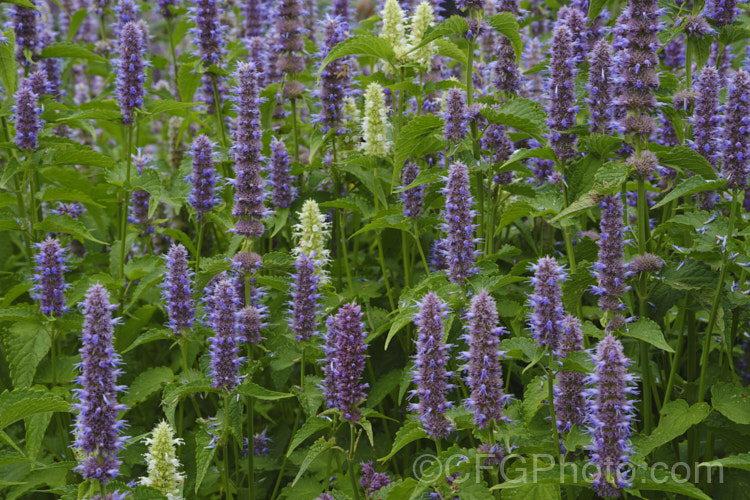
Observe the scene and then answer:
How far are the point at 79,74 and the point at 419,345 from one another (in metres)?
8.52

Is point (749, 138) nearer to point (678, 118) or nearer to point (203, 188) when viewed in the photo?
point (678, 118)

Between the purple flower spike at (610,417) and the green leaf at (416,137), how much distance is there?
186 centimetres

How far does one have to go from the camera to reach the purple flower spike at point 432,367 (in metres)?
3.18

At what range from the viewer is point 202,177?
16.3 ft

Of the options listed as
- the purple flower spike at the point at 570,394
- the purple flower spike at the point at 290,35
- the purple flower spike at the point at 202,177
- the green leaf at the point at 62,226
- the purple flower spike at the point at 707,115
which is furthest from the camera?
the purple flower spike at the point at 290,35

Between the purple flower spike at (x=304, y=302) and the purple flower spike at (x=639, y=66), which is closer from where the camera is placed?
the purple flower spike at (x=639, y=66)

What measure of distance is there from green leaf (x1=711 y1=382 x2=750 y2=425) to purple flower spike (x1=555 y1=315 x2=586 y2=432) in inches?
34.5

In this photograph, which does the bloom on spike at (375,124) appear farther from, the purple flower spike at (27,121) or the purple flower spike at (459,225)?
the purple flower spike at (27,121)

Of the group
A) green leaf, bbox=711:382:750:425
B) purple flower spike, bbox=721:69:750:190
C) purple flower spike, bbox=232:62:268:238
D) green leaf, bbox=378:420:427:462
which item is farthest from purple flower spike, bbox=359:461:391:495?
purple flower spike, bbox=721:69:750:190

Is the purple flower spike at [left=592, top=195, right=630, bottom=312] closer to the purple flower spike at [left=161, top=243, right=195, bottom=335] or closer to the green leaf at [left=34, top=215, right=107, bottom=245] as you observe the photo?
the purple flower spike at [left=161, top=243, right=195, bottom=335]

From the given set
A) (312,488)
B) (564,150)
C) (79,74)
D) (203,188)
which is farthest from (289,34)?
(79,74)

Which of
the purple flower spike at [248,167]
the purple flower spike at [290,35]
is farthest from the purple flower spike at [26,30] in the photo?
the purple flower spike at [248,167]

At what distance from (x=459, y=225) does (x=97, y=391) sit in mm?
1847
